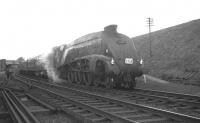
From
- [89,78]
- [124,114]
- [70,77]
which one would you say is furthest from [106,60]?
[70,77]

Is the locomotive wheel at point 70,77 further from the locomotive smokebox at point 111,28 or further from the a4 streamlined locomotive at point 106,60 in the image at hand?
the locomotive smokebox at point 111,28

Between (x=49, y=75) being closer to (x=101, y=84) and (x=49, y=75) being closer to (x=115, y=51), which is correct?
(x=101, y=84)

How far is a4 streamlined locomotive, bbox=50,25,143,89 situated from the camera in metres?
12.2

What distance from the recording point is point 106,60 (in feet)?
39.6

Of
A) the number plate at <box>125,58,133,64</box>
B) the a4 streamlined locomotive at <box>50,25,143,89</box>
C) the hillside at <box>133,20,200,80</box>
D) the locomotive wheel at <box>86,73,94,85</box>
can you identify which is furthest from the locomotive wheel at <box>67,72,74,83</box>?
the hillside at <box>133,20,200,80</box>

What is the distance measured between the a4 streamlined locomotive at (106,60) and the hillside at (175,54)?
815 cm

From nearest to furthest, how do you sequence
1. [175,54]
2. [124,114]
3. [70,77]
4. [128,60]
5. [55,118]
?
[55,118], [124,114], [128,60], [70,77], [175,54]

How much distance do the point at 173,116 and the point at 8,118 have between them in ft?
13.7

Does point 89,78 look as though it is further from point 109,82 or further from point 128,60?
point 128,60

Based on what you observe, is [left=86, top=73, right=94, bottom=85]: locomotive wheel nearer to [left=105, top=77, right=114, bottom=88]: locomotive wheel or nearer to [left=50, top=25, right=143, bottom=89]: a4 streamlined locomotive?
[left=50, top=25, right=143, bottom=89]: a4 streamlined locomotive

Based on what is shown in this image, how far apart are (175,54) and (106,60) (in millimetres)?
19688

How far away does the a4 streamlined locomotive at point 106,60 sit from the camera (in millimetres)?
12227

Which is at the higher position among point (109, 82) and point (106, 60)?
point (106, 60)

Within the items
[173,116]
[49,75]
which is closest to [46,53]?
[49,75]
